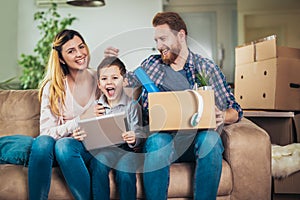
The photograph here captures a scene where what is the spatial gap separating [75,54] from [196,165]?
0.70 meters

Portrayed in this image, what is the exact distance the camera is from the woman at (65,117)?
178 centimetres

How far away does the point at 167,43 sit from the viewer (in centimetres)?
201

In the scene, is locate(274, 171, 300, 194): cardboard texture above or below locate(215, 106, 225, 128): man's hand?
below

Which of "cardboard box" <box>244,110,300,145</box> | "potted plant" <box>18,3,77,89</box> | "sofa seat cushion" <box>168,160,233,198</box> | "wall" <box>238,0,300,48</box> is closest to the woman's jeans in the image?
"sofa seat cushion" <box>168,160,233,198</box>

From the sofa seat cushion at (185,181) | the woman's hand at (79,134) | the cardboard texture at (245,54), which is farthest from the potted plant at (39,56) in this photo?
the sofa seat cushion at (185,181)

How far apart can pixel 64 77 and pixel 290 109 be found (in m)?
1.25

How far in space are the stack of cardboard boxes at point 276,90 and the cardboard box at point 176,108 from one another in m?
0.88

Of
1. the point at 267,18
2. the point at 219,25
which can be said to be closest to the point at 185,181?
the point at 267,18

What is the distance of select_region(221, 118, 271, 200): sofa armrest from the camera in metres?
1.88

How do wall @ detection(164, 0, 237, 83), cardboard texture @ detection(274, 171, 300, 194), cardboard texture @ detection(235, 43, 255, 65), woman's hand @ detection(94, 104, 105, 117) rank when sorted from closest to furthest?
1. woman's hand @ detection(94, 104, 105, 117)
2. cardboard texture @ detection(274, 171, 300, 194)
3. cardboard texture @ detection(235, 43, 255, 65)
4. wall @ detection(164, 0, 237, 83)

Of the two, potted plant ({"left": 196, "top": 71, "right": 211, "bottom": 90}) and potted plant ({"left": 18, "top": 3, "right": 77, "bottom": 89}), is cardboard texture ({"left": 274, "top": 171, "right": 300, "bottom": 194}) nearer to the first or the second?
potted plant ({"left": 196, "top": 71, "right": 211, "bottom": 90})

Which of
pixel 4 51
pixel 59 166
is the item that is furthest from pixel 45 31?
pixel 59 166

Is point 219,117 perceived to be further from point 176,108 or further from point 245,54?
point 245,54

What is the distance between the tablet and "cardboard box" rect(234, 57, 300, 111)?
3.43ft
